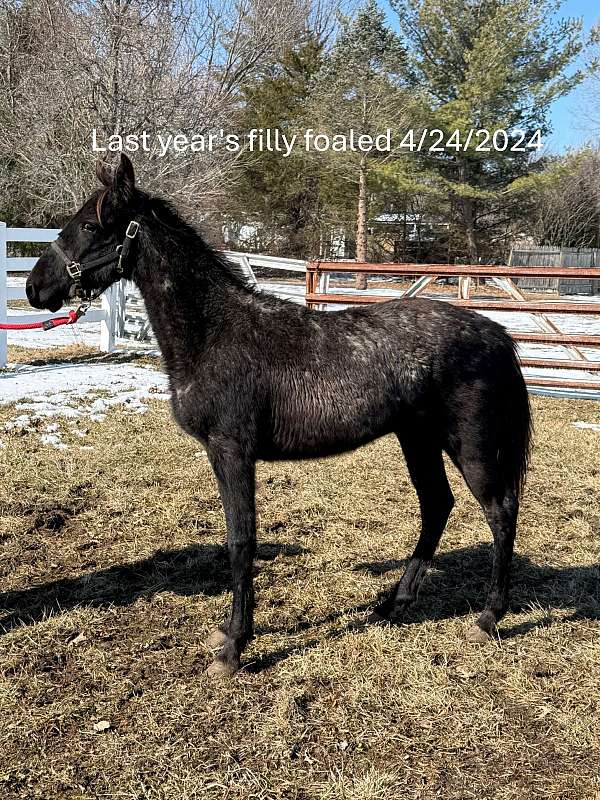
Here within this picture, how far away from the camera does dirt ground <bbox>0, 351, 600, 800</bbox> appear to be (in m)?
2.45

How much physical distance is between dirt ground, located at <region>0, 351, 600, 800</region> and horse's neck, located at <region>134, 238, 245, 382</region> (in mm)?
1464

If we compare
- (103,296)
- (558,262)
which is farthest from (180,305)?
(558,262)

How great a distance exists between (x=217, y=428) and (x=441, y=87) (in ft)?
96.5

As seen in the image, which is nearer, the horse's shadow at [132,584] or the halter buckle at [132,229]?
the halter buckle at [132,229]

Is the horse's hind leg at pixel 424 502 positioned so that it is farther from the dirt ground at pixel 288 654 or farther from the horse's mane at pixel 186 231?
the horse's mane at pixel 186 231

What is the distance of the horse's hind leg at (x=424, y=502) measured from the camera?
3.66 meters

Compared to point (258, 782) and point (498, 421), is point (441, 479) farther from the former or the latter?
point (258, 782)

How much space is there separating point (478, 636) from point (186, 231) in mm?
2645

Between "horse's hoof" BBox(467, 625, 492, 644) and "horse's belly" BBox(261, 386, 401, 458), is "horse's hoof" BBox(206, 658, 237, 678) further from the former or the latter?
"horse's hoof" BBox(467, 625, 492, 644)

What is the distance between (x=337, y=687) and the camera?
2.98 m

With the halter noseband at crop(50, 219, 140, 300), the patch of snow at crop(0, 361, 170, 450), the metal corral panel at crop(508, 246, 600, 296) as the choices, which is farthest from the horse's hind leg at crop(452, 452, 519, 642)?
the metal corral panel at crop(508, 246, 600, 296)

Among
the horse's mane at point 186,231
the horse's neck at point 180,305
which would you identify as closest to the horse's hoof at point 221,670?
the horse's neck at point 180,305

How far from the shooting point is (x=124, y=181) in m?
3.11

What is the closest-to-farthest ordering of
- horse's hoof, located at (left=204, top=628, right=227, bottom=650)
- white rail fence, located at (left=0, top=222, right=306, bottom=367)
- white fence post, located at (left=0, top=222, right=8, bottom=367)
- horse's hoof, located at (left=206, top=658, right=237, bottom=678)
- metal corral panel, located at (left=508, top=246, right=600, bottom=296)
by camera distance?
horse's hoof, located at (left=206, top=658, right=237, bottom=678) < horse's hoof, located at (left=204, top=628, right=227, bottom=650) < white fence post, located at (left=0, top=222, right=8, bottom=367) < white rail fence, located at (left=0, top=222, right=306, bottom=367) < metal corral panel, located at (left=508, top=246, right=600, bottom=296)
